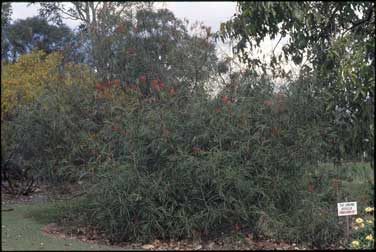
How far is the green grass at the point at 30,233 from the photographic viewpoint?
9.80 meters

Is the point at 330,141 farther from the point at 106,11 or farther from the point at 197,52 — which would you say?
the point at 106,11

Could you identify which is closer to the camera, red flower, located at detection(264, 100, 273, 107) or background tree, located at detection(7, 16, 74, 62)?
red flower, located at detection(264, 100, 273, 107)

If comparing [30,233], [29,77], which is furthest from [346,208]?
[29,77]

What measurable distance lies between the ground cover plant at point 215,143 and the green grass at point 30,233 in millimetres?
697

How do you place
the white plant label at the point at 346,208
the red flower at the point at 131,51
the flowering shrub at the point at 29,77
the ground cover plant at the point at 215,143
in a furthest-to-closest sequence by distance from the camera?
the red flower at the point at 131,51 → the flowering shrub at the point at 29,77 → the ground cover plant at the point at 215,143 → the white plant label at the point at 346,208

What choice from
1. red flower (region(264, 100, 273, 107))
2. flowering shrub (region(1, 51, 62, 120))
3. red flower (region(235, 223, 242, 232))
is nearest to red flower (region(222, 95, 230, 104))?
red flower (region(264, 100, 273, 107))

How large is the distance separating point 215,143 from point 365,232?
3.03 metres

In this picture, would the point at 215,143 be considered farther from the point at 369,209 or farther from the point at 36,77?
the point at 36,77

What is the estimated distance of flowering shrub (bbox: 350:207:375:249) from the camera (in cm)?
1035

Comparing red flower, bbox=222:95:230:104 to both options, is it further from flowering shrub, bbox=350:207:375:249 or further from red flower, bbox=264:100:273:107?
flowering shrub, bbox=350:207:375:249

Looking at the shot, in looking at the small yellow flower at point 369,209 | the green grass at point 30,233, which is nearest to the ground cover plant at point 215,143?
the small yellow flower at point 369,209

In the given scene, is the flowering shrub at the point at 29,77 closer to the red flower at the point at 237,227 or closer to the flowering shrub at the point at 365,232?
the red flower at the point at 237,227

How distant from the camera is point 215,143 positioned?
37.6ft

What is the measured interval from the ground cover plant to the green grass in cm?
70
